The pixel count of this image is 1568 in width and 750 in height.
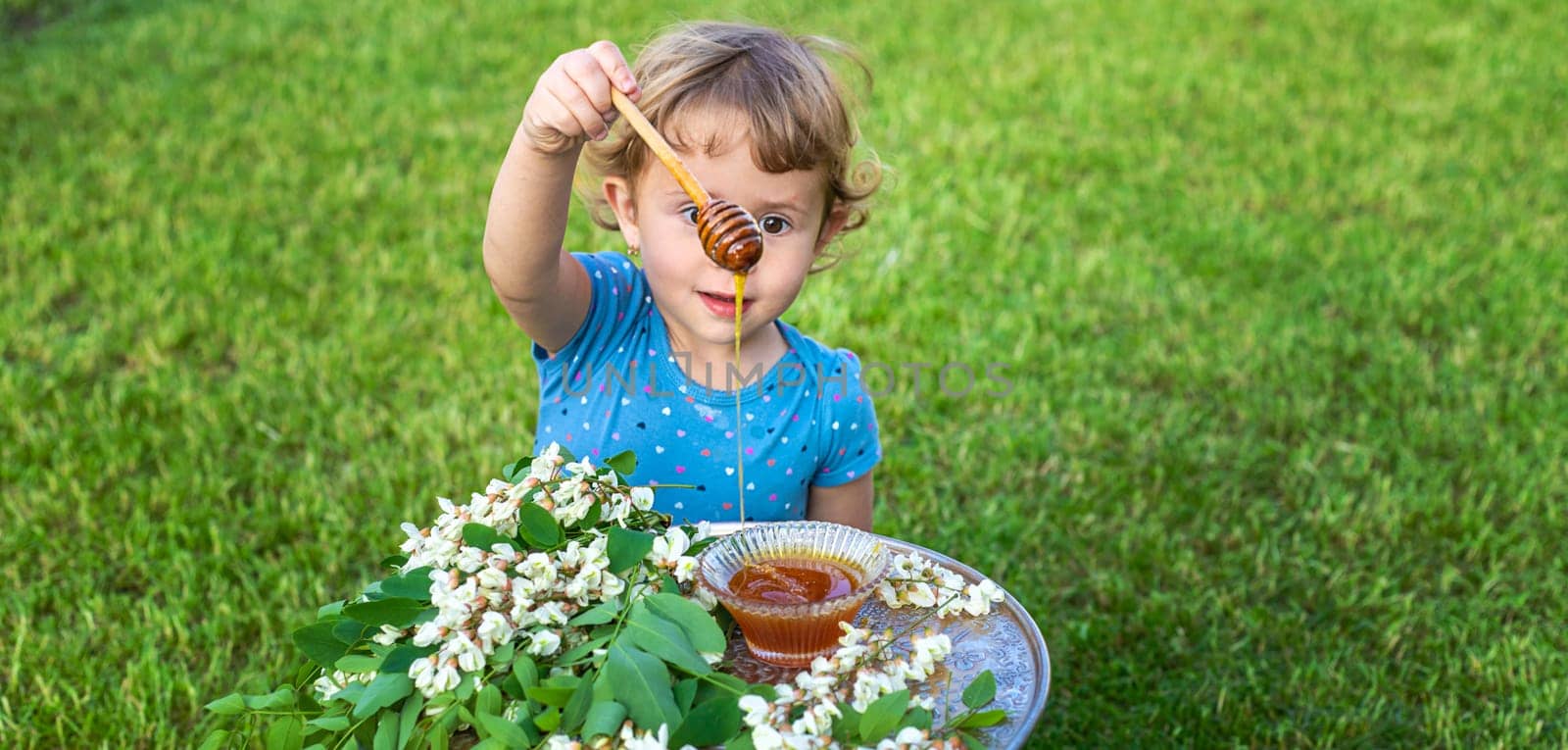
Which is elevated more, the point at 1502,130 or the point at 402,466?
the point at 1502,130

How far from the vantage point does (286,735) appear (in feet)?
5.24

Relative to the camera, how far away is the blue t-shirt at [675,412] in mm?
2516

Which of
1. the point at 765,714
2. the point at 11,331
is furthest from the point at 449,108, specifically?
the point at 765,714

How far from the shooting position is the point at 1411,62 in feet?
22.7

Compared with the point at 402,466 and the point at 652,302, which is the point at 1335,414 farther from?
the point at 402,466

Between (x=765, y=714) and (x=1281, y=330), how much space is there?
3.42 meters

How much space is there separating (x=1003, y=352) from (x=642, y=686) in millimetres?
2937

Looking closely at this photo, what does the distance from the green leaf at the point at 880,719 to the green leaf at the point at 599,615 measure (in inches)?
12.8

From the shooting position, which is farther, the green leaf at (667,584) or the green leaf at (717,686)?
the green leaf at (667,584)

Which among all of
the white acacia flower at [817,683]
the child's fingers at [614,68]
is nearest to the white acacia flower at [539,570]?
the white acacia flower at [817,683]

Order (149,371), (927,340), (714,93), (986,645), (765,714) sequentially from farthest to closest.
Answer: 1. (927,340)
2. (149,371)
3. (714,93)
4. (986,645)
5. (765,714)

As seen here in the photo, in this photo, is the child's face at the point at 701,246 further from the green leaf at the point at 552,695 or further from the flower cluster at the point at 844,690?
the green leaf at the point at 552,695

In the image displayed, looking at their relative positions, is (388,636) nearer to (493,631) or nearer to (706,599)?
(493,631)

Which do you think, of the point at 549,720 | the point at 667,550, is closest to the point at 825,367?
the point at 667,550
